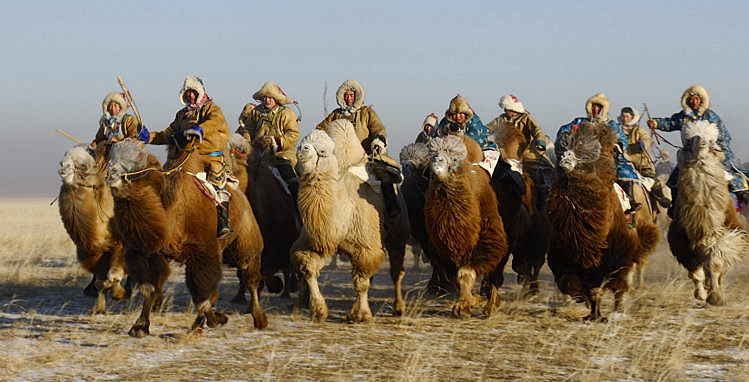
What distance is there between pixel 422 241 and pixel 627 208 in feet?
8.14

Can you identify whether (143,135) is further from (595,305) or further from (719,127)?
(719,127)

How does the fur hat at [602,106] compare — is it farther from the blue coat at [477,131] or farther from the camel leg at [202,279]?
the camel leg at [202,279]

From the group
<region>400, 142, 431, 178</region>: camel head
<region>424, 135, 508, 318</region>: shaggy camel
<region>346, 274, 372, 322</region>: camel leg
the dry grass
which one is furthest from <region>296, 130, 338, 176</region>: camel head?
the dry grass

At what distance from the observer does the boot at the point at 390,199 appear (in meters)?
9.69

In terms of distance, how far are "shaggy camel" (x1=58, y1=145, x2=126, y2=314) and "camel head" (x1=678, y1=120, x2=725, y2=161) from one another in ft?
21.9

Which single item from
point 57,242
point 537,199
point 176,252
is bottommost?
point 57,242

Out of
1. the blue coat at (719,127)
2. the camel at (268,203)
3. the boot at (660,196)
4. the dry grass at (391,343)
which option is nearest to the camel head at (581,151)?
the dry grass at (391,343)

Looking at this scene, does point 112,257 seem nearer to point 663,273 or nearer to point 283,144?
point 283,144

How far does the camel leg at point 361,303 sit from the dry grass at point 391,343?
0.14 m

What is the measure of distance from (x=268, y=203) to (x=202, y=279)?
9.18ft

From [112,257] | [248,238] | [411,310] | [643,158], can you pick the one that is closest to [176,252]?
[248,238]

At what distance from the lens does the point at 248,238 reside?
9.26 m

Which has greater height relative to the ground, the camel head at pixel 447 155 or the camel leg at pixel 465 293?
the camel head at pixel 447 155

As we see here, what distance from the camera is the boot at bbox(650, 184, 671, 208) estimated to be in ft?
37.9
